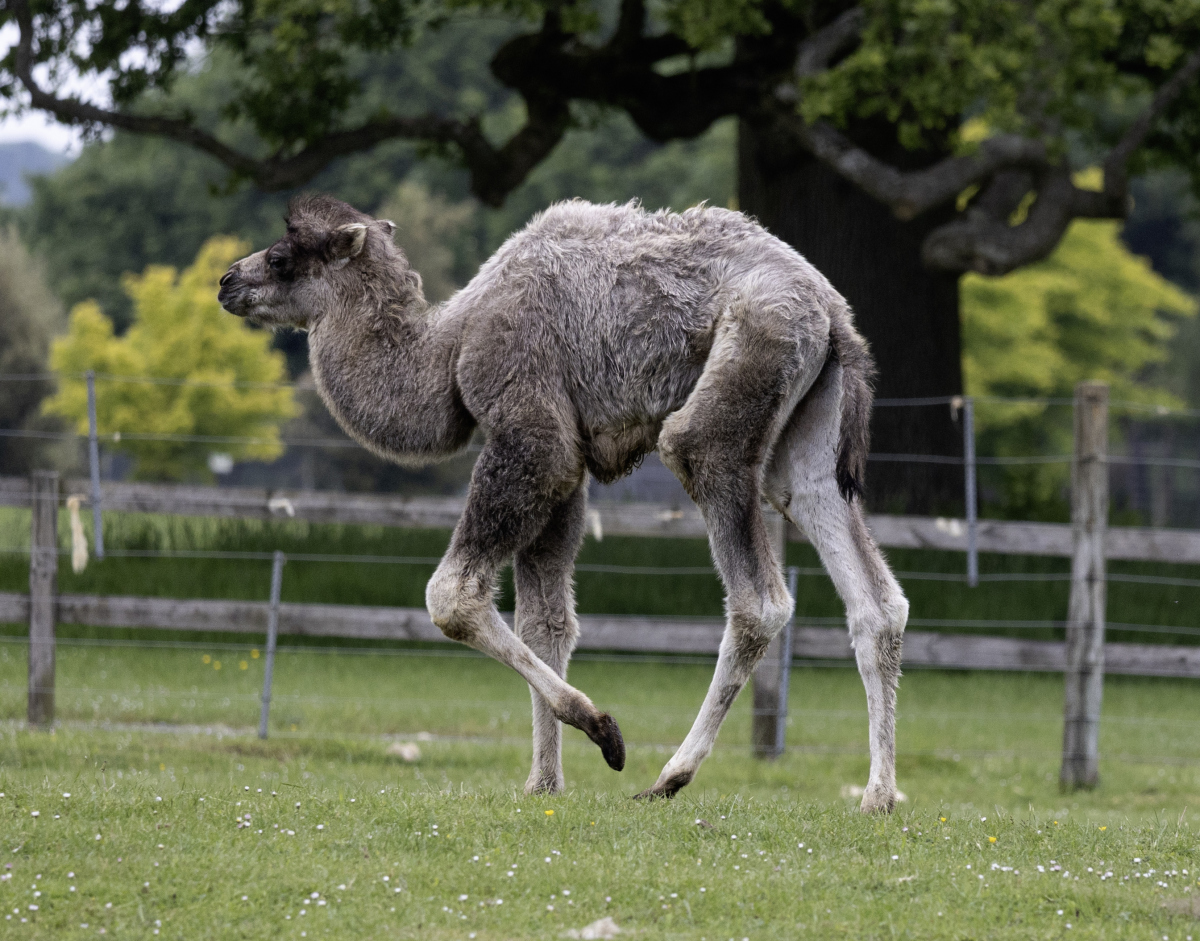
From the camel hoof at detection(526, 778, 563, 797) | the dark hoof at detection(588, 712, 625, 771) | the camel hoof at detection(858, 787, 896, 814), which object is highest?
the dark hoof at detection(588, 712, 625, 771)

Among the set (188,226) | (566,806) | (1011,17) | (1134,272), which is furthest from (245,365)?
(566,806)

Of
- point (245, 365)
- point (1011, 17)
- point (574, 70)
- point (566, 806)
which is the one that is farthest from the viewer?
point (245, 365)

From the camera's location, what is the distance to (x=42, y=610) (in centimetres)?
955

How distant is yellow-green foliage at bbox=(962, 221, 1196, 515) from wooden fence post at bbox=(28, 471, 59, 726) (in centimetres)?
2483

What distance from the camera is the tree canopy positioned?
1159 centimetres

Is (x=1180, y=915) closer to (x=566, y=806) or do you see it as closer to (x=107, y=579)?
(x=566, y=806)

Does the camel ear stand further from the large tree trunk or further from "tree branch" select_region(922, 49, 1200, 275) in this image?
the large tree trunk

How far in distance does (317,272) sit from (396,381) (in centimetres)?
63

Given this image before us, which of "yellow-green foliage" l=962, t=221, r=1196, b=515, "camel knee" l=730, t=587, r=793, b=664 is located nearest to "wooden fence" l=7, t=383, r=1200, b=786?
"camel knee" l=730, t=587, r=793, b=664

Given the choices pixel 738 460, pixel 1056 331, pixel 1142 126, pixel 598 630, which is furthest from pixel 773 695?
pixel 1056 331

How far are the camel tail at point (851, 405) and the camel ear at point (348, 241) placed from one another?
193 centimetres

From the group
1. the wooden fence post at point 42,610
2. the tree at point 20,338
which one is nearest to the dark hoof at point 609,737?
the wooden fence post at point 42,610

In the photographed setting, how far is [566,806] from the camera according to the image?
517cm

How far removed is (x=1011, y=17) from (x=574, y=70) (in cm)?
389
